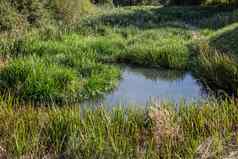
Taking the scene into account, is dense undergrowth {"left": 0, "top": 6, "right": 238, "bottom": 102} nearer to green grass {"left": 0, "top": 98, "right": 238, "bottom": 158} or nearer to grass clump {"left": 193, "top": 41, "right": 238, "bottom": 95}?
grass clump {"left": 193, "top": 41, "right": 238, "bottom": 95}

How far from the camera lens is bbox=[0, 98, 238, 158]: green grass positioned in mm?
5109

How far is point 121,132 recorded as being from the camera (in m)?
5.49

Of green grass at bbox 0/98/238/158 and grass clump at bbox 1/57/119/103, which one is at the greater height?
green grass at bbox 0/98/238/158

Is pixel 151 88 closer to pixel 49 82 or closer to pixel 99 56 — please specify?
pixel 49 82

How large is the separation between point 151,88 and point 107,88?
953 millimetres

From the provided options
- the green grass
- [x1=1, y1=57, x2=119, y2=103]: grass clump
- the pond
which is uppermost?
the green grass

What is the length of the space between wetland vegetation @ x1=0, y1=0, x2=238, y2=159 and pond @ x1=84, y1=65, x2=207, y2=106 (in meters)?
0.03

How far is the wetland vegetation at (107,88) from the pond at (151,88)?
0.03m

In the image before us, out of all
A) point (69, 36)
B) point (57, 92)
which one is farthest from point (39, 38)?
point (57, 92)

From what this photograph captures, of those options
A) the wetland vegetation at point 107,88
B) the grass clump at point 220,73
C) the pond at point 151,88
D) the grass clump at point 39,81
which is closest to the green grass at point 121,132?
the wetland vegetation at point 107,88

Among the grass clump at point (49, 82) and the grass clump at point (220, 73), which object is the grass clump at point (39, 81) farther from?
the grass clump at point (220, 73)

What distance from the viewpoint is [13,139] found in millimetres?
5285

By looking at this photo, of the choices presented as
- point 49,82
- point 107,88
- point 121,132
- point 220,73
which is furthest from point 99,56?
point 121,132

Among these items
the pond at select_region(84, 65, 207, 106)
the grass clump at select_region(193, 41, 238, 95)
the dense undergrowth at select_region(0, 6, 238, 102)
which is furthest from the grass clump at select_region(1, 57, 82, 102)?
the grass clump at select_region(193, 41, 238, 95)
